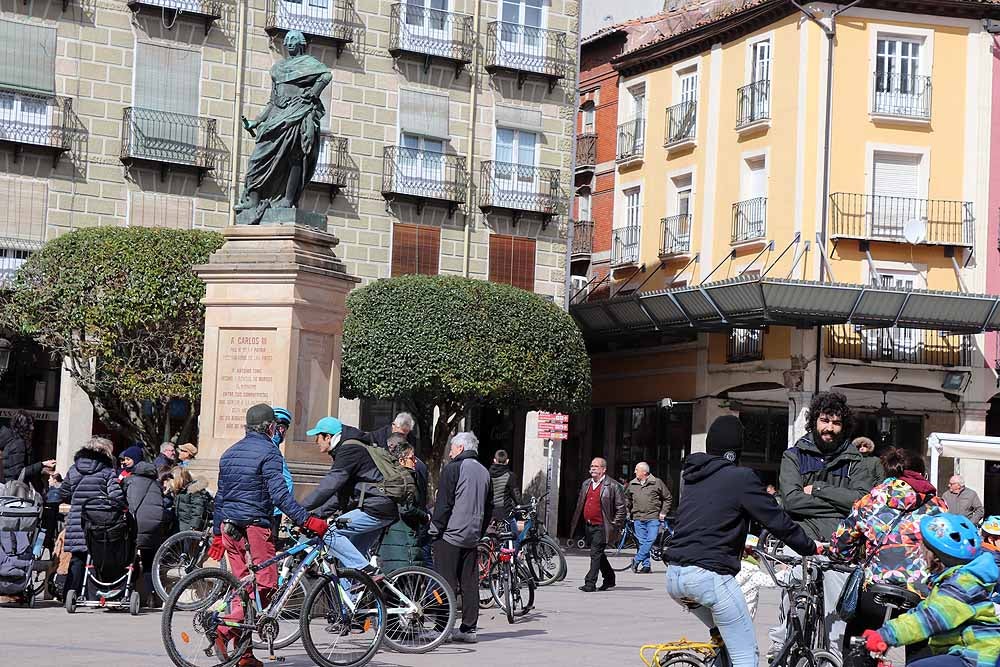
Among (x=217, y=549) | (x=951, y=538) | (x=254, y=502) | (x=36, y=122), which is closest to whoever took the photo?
(x=951, y=538)

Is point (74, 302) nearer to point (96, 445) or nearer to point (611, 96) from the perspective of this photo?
point (96, 445)

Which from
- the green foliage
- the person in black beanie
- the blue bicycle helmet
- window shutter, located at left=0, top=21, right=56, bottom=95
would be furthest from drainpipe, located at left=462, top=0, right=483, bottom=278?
the blue bicycle helmet

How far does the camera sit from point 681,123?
41.9m

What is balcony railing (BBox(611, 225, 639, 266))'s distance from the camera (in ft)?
142

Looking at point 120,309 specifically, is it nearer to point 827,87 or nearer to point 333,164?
point 333,164

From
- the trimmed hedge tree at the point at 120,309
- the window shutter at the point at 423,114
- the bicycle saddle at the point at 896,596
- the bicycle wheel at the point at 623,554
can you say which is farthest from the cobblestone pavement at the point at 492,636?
the window shutter at the point at 423,114

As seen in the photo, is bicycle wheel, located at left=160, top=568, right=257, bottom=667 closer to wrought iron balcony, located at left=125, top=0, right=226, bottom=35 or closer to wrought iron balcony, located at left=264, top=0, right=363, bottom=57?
wrought iron balcony, located at left=125, top=0, right=226, bottom=35

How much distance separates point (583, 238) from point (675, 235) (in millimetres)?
3804

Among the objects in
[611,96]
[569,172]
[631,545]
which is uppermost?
[611,96]

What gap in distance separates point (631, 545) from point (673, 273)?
25.9ft

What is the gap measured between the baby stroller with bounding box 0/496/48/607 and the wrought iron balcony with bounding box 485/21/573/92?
2300 cm

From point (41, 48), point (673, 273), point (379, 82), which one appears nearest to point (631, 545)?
point (673, 273)

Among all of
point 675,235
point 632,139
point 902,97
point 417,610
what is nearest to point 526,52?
point 632,139

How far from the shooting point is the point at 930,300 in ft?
116
